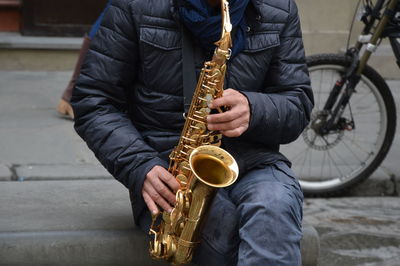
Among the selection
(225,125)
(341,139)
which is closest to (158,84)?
(225,125)

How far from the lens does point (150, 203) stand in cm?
286

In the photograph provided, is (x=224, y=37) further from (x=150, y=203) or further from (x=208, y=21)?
(x=150, y=203)

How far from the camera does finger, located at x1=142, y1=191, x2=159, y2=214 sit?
112 inches

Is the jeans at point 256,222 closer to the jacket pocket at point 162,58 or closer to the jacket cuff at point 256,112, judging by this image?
the jacket cuff at point 256,112

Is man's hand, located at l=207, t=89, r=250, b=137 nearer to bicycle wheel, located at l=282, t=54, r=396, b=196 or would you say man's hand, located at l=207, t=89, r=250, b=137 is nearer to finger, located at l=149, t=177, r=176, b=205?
finger, located at l=149, t=177, r=176, b=205

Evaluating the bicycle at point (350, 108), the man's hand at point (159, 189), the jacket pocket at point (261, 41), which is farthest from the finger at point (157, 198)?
the bicycle at point (350, 108)

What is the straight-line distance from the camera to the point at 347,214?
471cm

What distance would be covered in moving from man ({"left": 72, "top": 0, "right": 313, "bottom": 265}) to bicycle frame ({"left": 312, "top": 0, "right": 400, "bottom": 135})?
5.13 feet

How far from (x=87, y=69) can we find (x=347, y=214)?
85.1 inches

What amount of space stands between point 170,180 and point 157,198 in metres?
0.07

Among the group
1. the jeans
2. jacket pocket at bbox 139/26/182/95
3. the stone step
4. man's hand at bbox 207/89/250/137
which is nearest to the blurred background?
the stone step

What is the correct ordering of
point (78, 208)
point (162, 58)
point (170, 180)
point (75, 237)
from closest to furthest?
point (170, 180) → point (162, 58) → point (75, 237) → point (78, 208)

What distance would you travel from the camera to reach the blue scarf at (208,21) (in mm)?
2926

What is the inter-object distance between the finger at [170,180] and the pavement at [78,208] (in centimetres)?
58
